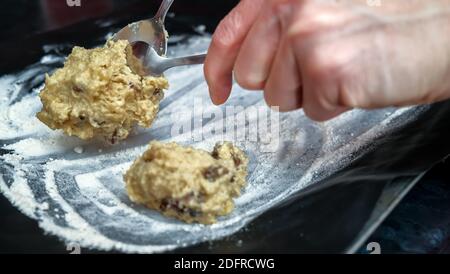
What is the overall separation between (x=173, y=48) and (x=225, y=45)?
26.1 inches

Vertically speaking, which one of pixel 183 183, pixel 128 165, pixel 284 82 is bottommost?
pixel 128 165

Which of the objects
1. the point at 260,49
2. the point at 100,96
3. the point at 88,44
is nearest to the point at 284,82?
the point at 260,49

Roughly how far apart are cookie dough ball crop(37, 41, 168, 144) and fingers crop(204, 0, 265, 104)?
19 centimetres

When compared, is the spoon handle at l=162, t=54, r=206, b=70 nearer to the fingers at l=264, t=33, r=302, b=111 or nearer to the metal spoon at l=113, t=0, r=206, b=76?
the metal spoon at l=113, t=0, r=206, b=76

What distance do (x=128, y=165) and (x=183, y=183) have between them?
293mm

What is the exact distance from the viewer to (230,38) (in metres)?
1.18

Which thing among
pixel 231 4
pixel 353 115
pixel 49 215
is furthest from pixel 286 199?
pixel 231 4

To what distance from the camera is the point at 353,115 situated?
1472mm

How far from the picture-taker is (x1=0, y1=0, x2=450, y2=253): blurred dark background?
111 centimetres

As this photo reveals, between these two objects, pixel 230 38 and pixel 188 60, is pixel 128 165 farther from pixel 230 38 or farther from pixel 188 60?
pixel 230 38

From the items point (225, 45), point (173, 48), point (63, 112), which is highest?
point (225, 45)

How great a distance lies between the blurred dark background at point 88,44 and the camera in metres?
1.11

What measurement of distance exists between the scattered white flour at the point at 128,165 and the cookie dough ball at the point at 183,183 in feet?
0.10

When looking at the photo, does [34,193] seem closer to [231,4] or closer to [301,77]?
[301,77]
